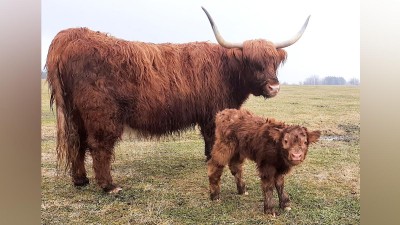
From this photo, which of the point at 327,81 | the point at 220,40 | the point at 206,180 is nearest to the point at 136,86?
the point at 220,40

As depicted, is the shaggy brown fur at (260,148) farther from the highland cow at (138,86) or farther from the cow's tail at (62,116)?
the cow's tail at (62,116)

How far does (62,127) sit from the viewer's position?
258 cm

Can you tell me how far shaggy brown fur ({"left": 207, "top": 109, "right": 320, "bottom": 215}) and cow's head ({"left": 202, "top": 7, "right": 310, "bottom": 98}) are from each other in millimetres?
190

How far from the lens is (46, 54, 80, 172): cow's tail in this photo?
2.59m

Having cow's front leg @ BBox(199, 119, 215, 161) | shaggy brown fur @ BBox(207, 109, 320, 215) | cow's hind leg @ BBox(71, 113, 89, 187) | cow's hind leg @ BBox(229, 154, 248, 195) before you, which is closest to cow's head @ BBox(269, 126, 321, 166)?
shaggy brown fur @ BBox(207, 109, 320, 215)

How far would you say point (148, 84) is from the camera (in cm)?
268

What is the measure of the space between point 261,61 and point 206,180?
0.79 m

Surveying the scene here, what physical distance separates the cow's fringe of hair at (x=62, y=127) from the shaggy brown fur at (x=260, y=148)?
0.81 meters

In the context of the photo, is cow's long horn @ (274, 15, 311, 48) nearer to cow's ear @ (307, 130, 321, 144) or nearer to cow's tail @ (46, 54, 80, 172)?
cow's ear @ (307, 130, 321, 144)

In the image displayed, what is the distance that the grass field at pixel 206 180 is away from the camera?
262 cm

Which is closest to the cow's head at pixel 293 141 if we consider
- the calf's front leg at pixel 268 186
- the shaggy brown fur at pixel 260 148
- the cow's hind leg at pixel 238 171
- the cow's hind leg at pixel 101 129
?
the shaggy brown fur at pixel 260 148

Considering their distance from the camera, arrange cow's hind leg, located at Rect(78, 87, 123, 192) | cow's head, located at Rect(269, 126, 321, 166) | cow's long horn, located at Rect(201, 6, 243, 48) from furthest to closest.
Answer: cow's long horn, located at Rect(201, 6, 243, 48) → cow's hind leg, located at Rect(78, 87, 123, 192) → cow's head, located at Rect(269, 126, 321, 166)

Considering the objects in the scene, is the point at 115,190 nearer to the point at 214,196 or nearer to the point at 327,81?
the point at 214,196
